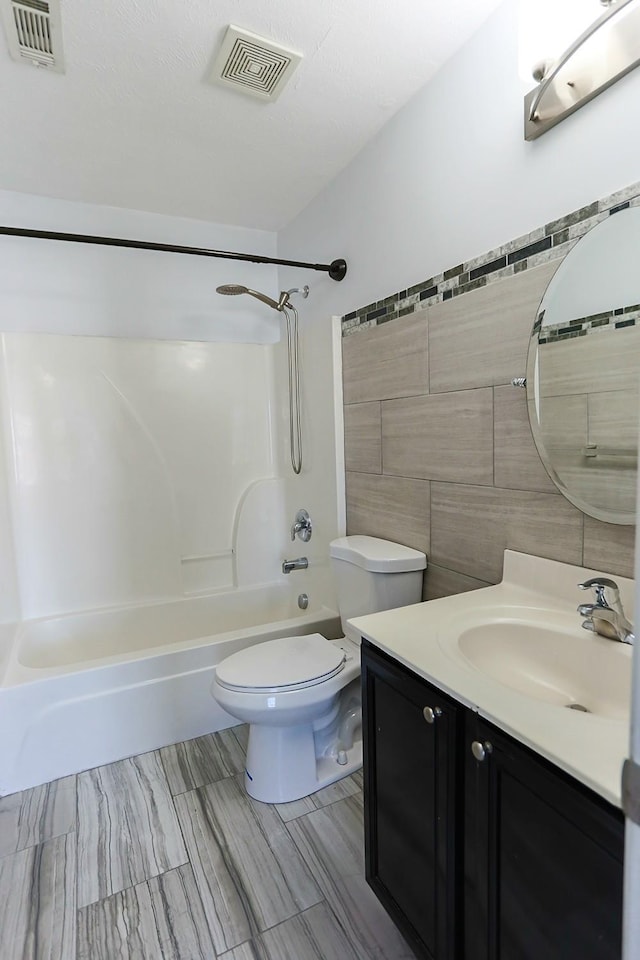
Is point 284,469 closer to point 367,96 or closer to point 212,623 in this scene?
point 212,623

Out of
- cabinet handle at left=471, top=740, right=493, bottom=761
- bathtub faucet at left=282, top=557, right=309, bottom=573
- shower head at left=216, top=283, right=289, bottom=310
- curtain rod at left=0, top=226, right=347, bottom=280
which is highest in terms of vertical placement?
curtain rod at left=0, top=226, right=347, bottom=280

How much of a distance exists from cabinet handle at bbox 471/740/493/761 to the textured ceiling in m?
1.87

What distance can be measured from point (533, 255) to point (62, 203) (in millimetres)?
2301

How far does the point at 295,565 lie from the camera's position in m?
2.55

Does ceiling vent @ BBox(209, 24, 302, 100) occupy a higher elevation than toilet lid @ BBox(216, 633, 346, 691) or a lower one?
higher

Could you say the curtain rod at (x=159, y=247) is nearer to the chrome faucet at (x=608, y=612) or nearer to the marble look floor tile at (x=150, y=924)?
the chrome faucet at (x=608, y=612)

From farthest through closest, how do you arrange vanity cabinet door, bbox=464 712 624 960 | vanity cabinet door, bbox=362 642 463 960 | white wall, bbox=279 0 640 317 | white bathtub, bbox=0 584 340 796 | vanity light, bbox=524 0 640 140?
white bathtub, bbox=0 584 340 796, white wall, bbox=279 0 640 317, vanity light, bbox=524 0 640 140, vanity cabinet door, bbox=362 642 463 960, vanity cabinet door, bbox=464 712 624 960

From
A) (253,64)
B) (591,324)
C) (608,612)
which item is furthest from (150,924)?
(253,64)

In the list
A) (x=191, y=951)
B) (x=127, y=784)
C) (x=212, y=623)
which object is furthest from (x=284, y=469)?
(x=191, y=951)

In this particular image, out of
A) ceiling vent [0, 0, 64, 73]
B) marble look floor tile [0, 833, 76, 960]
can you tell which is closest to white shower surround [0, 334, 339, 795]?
marble look floor tile [0, 833, 76, 960]

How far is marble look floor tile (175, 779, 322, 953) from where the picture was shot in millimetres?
1289

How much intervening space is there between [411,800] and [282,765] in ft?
2.69

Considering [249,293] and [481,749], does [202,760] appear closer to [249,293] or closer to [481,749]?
[481,749]

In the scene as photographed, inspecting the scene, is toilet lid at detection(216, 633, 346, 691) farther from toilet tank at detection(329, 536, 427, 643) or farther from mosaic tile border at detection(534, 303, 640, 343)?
mosaic tile border at detection(534, 303, 640, 343)
